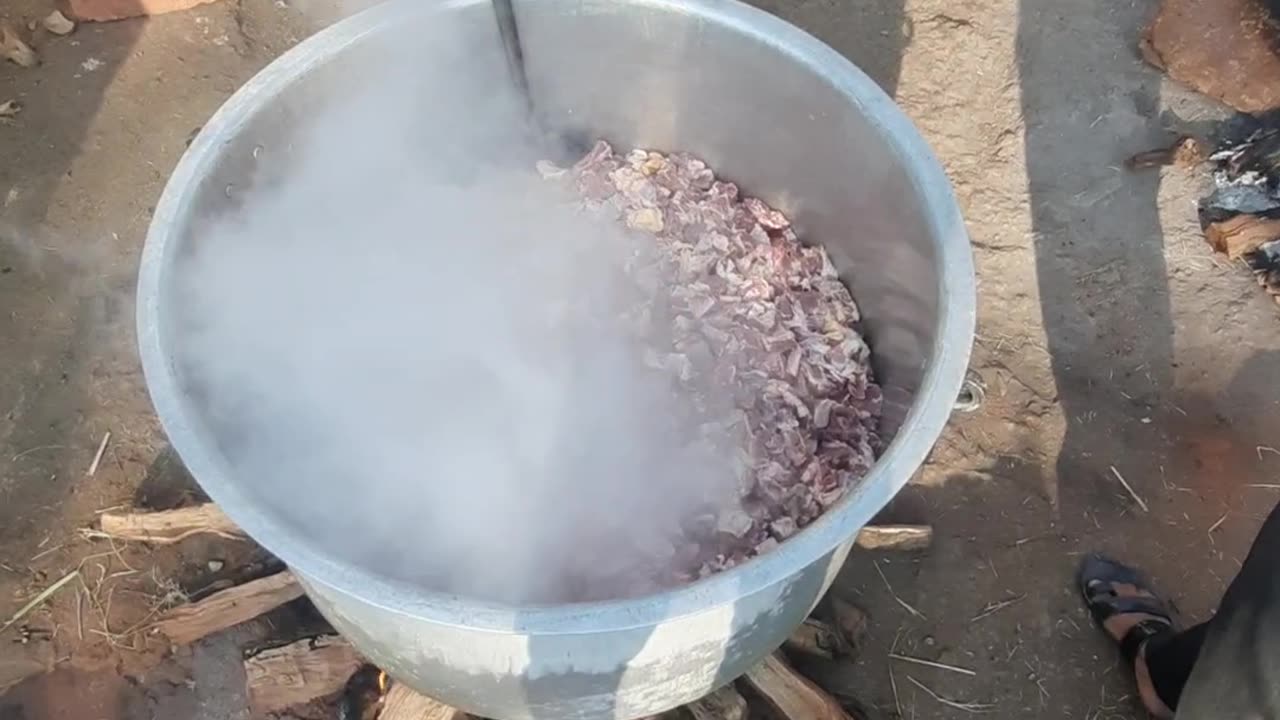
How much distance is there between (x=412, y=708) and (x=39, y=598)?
0.80m

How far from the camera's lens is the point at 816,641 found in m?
2.17

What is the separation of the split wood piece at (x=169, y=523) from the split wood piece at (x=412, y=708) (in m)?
0.49

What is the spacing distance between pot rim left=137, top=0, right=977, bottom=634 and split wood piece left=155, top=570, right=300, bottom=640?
0.76m

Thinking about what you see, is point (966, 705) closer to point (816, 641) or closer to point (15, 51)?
point (816, 641)

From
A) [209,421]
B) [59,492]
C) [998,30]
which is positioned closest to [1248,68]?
[998,30]

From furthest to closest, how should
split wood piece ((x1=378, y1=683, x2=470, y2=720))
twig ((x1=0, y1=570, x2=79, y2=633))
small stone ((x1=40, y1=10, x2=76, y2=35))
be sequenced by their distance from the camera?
small stone ((x1=40, y1=10, x2=76, y2=35)) → twig ((x1=0, y1=570, x2=79, y2=633)) → split wood piece ((x1=378, y1=683, x2=470, y2=720))

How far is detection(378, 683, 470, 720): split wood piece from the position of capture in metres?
1.97

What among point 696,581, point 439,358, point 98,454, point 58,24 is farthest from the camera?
point 58,24

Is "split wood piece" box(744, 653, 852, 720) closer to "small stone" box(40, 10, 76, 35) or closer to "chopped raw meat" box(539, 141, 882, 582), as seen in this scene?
"chopped raw meat" box(539, 141, 882, 582)

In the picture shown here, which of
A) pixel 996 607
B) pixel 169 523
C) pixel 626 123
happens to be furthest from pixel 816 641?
pixel 169 523

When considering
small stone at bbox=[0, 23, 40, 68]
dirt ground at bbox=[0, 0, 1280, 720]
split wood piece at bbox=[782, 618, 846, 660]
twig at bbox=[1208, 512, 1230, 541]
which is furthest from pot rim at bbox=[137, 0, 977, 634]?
small stone at bbox=[0, 23, 40, 68]

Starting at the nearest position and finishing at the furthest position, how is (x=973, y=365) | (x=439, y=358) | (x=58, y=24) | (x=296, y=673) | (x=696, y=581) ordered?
(x=696, y=581)
(x=439, y=358)
(x=296, y=673)
(x=973, y=365)
(x=58, y=24)

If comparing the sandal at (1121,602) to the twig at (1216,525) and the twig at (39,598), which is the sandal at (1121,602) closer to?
the twig at (1216,525)

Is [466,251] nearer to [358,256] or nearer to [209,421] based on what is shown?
[358,256]
